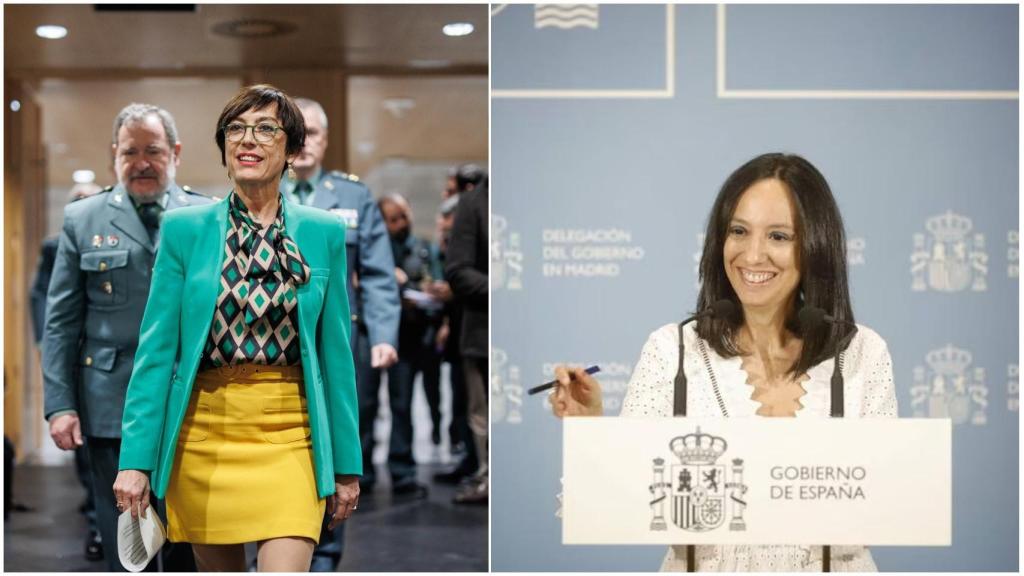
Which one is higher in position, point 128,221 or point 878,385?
point 128,221

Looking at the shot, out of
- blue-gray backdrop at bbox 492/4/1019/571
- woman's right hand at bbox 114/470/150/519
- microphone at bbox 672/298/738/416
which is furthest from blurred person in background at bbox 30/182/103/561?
microphone at bbox 672/298/738/416

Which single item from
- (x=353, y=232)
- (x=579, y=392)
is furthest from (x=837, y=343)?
(x=353, y=232)

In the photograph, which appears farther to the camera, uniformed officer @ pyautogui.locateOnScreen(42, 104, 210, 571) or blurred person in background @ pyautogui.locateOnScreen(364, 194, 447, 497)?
blurred person in background @ pyautogui.locateOnScreen(364, 194, 447, 497)

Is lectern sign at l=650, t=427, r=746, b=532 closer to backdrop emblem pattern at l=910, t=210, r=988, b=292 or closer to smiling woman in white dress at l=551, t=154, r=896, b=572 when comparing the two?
smiling woman in white dress at l=551, t=154, r=896, b=572

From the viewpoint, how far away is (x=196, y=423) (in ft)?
9.55

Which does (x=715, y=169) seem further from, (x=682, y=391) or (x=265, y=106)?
(x=265, y=106)

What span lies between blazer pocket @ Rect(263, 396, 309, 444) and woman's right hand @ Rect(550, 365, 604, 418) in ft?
2.99

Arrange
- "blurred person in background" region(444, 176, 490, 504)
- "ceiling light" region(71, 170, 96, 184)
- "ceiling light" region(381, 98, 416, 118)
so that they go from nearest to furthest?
"blurred person in background" region(444, 176, 490, 504) → "ceiling light" region(381, 98, 416, 118) → "ceiling light" region(71, 170, 96, 184)

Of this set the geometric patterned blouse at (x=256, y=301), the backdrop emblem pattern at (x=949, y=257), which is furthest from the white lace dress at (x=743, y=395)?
the geometric patterned blouse at (x=256, y=301)

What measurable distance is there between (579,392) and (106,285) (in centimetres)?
136

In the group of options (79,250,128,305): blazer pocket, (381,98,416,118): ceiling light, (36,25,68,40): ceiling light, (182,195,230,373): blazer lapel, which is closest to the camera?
(182,195,230,373): blazer lapel

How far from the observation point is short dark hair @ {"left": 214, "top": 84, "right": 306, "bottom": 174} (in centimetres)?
298

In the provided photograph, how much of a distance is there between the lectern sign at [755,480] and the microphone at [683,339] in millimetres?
51

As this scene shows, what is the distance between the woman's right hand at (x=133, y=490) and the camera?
9.50ft
